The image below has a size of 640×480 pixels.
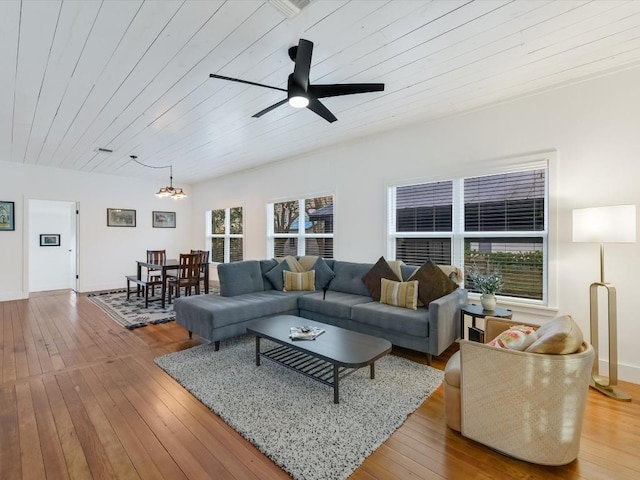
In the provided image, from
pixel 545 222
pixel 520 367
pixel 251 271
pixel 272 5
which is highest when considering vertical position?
pixel 272 5

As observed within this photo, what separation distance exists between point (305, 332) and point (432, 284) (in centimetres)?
154

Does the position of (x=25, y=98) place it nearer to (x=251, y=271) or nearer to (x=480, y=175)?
(x=251, y=271)

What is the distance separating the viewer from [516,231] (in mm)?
3350

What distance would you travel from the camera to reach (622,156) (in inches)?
107

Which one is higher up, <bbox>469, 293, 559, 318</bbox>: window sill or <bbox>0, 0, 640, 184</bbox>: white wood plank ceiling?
<bbox>0, 0, 640, 184</bbox>: white wood plank ceiling

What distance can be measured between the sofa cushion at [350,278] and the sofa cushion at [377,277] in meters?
0.21

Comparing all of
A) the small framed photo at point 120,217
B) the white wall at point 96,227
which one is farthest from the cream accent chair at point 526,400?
the small framed photo at point 120,217

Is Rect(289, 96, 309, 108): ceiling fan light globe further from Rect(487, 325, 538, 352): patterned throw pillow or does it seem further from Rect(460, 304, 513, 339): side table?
Rect(460, 304, 513, 339): side table

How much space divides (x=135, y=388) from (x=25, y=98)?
312 centimetres

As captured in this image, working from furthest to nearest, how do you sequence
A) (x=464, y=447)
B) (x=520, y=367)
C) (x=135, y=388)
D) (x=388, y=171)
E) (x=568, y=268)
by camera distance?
(x=388, y=171)
(x=568, y=268)
(x=135, y=388)
(x=464, y=447)
(x=520, y=367)

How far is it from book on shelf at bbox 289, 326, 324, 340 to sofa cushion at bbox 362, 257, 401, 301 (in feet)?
3.77

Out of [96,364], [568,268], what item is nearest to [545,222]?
[568,268]

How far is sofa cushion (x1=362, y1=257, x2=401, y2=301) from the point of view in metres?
3.75

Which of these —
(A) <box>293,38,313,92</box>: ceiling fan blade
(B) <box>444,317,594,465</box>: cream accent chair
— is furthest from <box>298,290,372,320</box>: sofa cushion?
(A) <box>293,38,313,92</box>: ceiling fan blade
